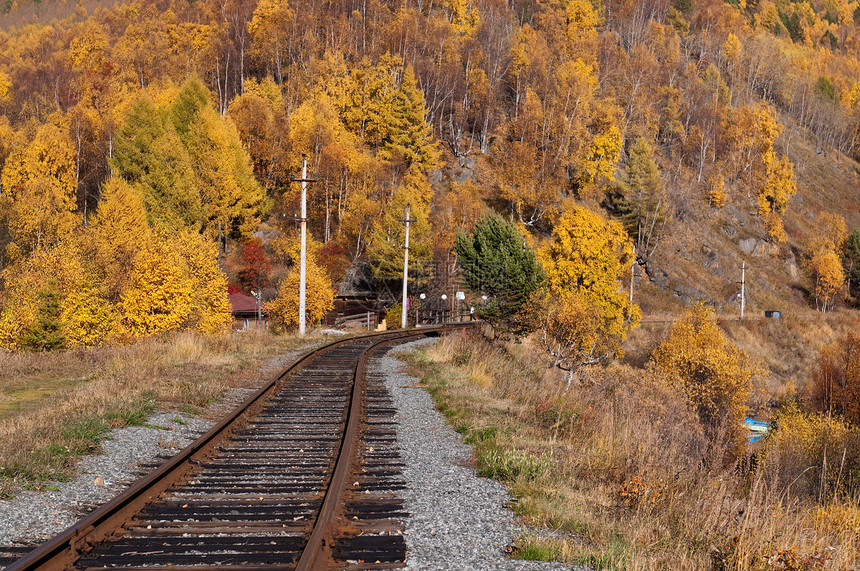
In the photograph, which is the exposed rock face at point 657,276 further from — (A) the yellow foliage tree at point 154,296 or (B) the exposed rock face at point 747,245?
(A) the yellow foliage tree at point 154,296

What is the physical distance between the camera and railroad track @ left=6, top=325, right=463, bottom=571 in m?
5.41

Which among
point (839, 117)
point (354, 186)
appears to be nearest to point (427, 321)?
point (354, 186)

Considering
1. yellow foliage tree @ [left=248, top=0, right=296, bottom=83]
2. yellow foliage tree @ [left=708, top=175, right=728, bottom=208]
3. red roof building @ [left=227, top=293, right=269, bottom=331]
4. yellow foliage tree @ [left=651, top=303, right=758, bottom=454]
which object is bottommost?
yellow foliage tree @ [left=651, top=303, right=758, bottom=454]

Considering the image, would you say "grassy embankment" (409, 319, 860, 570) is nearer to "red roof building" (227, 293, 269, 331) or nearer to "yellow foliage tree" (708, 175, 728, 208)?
"red roof building" (227, 293, 269, 331)

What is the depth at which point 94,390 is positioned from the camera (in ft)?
43.0

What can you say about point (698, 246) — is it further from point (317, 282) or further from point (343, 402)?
point (343, 402)

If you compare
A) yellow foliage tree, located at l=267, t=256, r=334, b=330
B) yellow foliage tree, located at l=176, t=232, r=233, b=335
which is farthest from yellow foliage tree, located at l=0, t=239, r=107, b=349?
yellow foliage tree, located at l=267, t=256, r=334, b=330

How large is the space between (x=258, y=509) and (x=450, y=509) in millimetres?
1769

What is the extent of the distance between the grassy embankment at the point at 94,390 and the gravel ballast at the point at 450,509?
3766 millimetres

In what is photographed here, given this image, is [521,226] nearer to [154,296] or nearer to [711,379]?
[711,379]

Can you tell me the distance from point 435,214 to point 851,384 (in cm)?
3786

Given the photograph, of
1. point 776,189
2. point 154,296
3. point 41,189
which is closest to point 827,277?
point 776,189

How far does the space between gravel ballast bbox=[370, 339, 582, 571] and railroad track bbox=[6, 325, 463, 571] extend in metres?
0.18

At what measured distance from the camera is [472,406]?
1373cm
